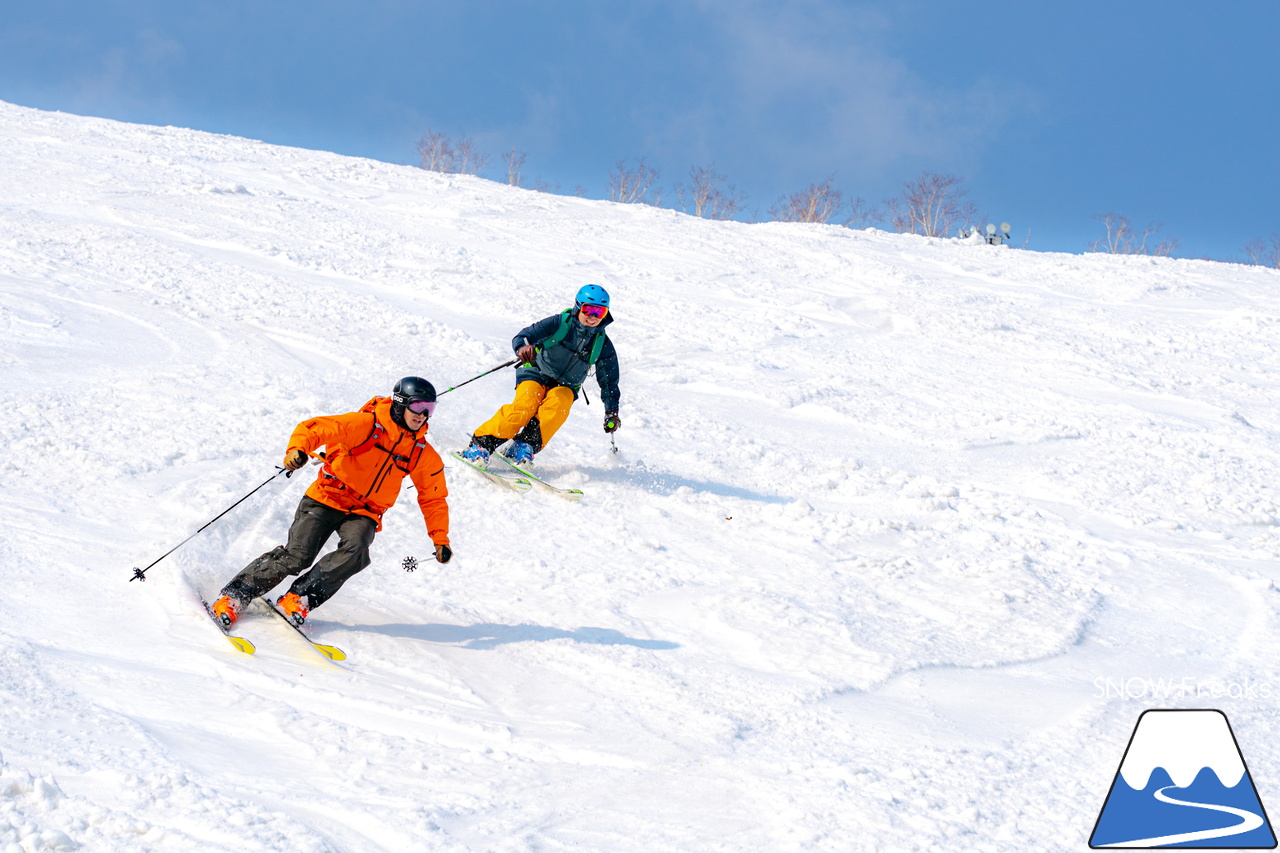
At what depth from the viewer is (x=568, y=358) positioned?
Result: 7.66 meters

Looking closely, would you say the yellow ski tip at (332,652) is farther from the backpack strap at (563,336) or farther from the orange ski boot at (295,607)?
the backpack strap at (563,336)

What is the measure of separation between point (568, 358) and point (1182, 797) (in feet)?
17.1

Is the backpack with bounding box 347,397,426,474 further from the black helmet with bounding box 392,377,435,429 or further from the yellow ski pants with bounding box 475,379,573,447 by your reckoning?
the yellow ski pants with bounding box 475,379,573,447

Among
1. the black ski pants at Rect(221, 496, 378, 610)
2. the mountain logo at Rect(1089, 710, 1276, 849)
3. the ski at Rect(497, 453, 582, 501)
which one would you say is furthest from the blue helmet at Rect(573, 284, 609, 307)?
the mountain logo at Rect(1089, 710, 1276, 849)

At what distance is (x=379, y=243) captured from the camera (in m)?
15.6

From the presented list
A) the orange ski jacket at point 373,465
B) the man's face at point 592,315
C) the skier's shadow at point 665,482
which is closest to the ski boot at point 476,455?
the skier's shadow at point 665,482

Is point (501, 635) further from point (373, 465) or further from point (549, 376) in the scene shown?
point (549, 376)

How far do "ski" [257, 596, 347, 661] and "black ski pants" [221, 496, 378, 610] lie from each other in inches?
4.4

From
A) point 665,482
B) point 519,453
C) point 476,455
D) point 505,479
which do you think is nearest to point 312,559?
point 505,479

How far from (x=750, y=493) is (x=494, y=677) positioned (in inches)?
154

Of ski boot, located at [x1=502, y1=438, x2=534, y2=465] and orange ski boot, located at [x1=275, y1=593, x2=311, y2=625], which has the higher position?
ski boot, located at [x1=502, y1=438, x2=534, y2=465]

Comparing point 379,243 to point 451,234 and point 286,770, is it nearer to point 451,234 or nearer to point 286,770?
point 451,234

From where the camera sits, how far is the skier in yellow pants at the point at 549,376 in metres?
7.50

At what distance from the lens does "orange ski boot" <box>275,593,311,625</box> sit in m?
4.74
